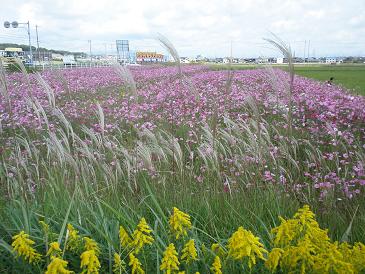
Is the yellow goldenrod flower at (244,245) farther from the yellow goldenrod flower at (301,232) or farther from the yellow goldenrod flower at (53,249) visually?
the yellow goldenrod flower at (53,249)

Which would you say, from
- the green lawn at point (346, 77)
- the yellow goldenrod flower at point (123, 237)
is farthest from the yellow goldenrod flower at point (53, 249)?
the green lawn at point (346, 77)

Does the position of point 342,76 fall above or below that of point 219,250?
above

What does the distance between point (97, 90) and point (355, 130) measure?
8633mm

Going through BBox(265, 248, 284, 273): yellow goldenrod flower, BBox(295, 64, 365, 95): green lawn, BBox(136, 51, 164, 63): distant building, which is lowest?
BBox(265, 248, 284, 273): yellow goldenrod flower

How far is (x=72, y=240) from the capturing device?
208 centimetres

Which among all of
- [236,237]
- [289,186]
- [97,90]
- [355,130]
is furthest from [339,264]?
[97,90]

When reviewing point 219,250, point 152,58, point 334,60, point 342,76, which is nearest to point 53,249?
point 219,250

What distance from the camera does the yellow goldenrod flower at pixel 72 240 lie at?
2041 millimetres

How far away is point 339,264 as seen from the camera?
1.77 meters

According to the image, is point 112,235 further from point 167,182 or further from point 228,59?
point 228,59

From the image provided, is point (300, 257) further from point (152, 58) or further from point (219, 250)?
point (152, 58)

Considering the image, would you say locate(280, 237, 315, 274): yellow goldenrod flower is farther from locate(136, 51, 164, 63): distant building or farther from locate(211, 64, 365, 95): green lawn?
locate(136, 51, 164, 63): distant building

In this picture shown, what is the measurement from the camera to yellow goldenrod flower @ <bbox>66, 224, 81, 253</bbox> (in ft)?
6.70

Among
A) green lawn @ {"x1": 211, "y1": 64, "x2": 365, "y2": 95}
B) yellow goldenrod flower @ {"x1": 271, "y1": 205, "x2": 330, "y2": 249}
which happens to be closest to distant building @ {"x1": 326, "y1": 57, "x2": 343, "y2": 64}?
green lawn @ {"x1": 211, "y1": 64, "x2": 365, "y2": 95}
